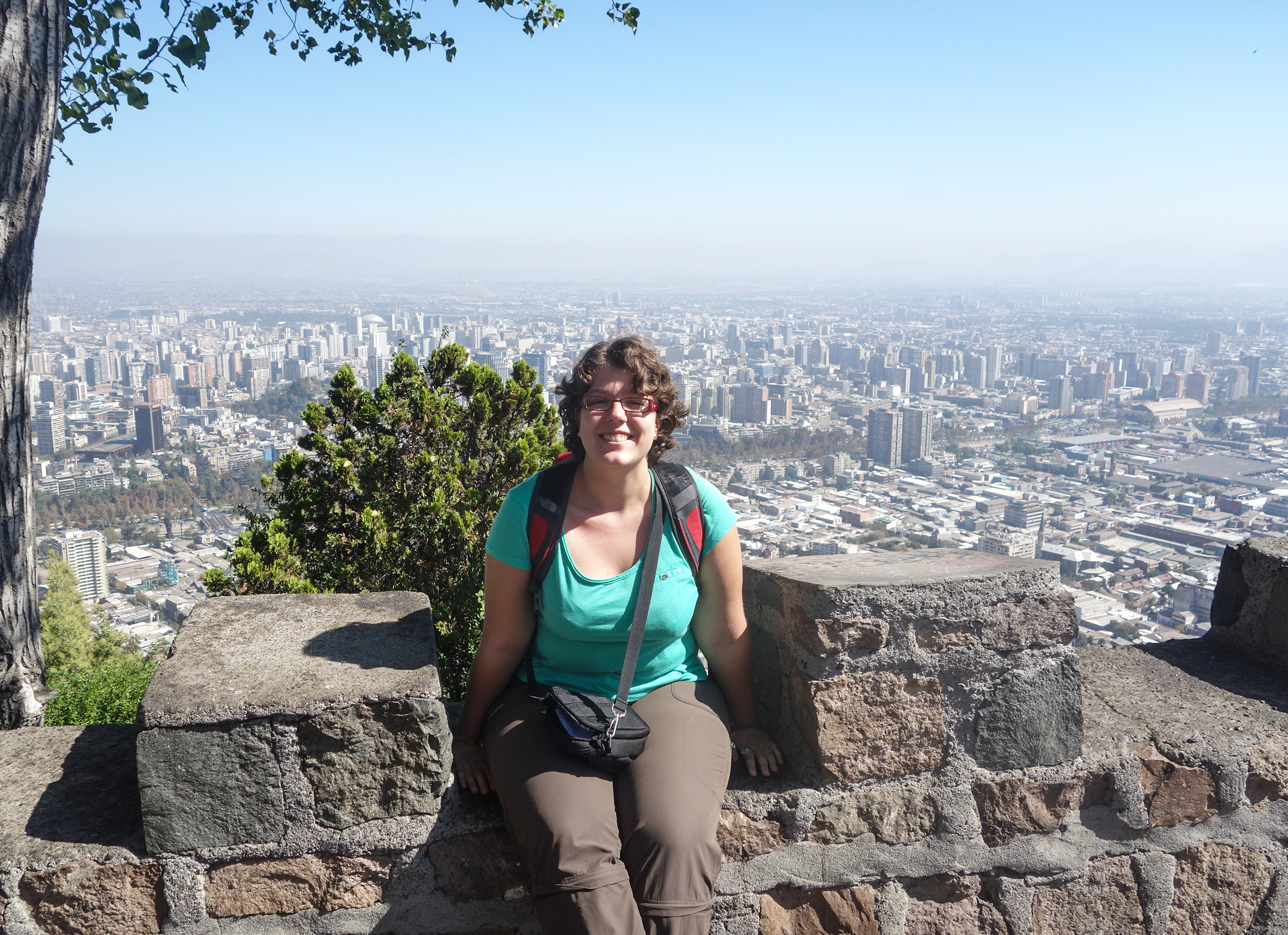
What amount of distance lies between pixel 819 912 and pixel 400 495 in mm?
2531

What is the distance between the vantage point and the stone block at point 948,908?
64.2 inches

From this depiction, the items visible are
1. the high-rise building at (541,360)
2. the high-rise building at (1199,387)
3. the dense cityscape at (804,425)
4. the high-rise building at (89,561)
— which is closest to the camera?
the high-rise building at (89,561)

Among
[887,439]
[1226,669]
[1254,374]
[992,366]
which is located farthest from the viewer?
[992,366]

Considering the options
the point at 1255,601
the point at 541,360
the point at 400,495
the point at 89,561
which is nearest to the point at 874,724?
the point at 1255,601

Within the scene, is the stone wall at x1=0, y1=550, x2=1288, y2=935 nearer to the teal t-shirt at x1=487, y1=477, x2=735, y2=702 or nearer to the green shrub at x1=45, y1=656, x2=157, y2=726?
the teal t-shirt at x1=487, y1=477, x2=735, y2=702

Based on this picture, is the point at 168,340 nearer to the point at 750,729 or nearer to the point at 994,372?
the point at 994,372

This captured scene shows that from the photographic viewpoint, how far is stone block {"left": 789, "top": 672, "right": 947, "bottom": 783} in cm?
158

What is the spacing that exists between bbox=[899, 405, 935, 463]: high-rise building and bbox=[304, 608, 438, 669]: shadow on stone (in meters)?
27.6

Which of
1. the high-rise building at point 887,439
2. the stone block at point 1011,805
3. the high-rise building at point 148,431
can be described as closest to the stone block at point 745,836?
the stone block at point 1011,805

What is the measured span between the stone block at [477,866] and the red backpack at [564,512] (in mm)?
398

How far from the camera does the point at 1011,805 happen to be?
5.41ft

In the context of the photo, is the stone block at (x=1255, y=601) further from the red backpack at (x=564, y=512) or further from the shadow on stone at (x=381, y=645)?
the shadow on stone at (x=381, y=645)

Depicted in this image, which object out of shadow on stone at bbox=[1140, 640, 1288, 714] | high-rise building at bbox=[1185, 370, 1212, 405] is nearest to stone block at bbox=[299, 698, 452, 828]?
shadow on stone at bbox=[1140, 640, 1288, 714]

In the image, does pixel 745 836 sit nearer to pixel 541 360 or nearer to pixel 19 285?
pixel 19 285
